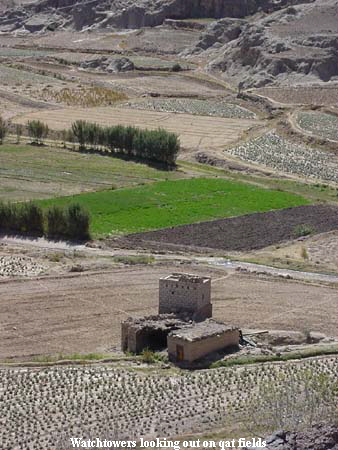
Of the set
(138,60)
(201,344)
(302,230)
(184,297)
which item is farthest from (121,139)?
(138,60)

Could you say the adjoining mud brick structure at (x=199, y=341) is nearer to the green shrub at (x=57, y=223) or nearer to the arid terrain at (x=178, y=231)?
the arid terrain at (x=178, y=231)

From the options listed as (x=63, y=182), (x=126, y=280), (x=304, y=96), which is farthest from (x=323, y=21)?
(x=126, y=280)

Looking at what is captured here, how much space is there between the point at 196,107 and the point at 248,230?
49340mm

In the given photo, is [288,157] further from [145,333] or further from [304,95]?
[145,333]

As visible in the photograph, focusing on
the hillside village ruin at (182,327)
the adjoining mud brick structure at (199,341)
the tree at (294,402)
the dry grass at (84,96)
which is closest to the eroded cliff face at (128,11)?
the dry grass at (84,96)

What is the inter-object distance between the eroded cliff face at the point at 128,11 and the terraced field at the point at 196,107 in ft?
130

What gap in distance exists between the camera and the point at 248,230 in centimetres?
6338

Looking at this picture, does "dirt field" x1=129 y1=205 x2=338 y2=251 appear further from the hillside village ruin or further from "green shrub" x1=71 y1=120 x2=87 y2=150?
"green shrub" x1=71 y1=120 x2=87 y2=150

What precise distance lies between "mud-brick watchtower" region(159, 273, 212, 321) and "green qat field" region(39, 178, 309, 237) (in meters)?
18.4

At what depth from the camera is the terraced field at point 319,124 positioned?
93.2 meters

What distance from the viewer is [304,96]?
363 feet

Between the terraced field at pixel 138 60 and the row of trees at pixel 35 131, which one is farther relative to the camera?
the terraced field at pixel 138 60

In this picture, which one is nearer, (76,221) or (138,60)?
(76,221)

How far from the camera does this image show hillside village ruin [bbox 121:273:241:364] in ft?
126
